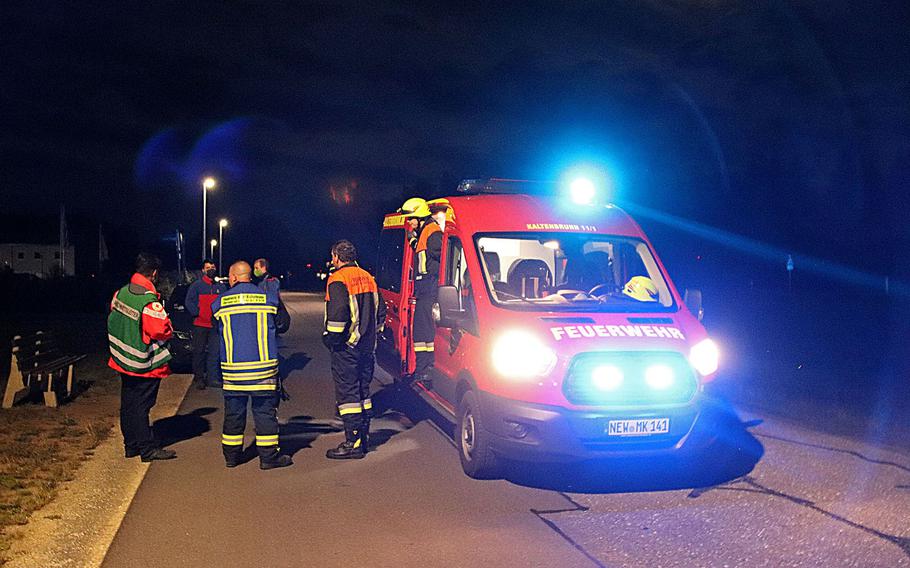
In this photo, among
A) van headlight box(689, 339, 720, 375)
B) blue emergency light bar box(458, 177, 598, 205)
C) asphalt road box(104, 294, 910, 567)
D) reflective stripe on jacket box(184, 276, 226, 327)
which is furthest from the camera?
reflective stripe on jacket box(184, 276, 226, 327)

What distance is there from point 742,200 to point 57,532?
50.6 meters

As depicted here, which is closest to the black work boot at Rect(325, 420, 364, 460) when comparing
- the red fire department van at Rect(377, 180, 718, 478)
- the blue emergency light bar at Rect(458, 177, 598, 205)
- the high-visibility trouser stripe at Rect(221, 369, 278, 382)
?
the red fire department van at Rect(377, 180, 718, 478)

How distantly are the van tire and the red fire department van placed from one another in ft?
0.04

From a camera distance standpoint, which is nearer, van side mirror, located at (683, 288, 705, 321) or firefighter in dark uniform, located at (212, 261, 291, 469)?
firefighter in dark uniform, located at (212, 261, 291, 469)

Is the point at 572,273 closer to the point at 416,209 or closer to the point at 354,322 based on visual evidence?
the point at 354,322

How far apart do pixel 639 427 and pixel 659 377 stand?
44 centimetres

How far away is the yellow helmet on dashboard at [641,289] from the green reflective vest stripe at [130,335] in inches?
171

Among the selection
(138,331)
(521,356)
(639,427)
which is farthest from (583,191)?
(138,331)

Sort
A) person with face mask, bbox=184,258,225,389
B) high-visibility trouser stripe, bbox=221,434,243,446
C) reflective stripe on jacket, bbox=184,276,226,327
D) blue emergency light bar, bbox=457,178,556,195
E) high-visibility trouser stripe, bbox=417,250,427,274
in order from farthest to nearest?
reflective stripe on jacket, bbox=184,276,226,327
person with face mask, bbox=184,258,225,389
blue emergency light bar, bbox=457,178,556,195
high-visibility trouser stripe, bbox=417,250,427,274
high-visibility trouser stripe, bbox=221,434,243,446

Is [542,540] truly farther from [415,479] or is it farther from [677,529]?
[415,479]

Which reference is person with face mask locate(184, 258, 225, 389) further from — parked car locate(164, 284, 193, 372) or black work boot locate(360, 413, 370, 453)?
black work boot locate(360, 413, 370, 453)

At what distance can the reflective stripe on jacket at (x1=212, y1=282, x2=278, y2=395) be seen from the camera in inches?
269

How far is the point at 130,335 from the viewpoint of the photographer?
7047mm

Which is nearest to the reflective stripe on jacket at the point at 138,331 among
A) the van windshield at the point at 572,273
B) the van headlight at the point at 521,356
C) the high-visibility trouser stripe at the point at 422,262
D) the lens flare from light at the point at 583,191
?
the high-visibility trouser stripe at the point at 422,262
